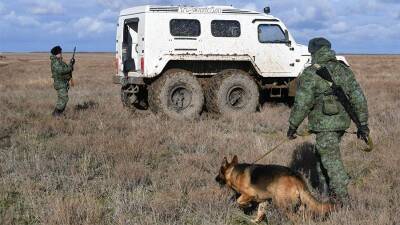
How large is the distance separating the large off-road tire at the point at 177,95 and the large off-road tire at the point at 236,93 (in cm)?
46

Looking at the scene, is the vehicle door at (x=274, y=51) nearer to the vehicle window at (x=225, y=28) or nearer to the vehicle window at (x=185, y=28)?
the vehicle window at (x=225, y=28)

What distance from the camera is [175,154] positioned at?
8.54 metres

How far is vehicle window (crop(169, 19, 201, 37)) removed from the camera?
1229cm

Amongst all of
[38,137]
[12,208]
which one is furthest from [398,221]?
[38,137]

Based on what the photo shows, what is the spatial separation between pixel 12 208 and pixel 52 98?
39.5ft

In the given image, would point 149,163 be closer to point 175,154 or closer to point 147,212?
point 175,154

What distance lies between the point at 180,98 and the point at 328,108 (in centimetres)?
752

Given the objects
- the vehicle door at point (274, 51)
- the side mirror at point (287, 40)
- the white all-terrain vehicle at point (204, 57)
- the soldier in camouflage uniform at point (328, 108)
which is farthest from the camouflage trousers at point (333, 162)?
the side mirror at point (287, 40)

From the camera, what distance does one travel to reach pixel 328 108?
5.30 m

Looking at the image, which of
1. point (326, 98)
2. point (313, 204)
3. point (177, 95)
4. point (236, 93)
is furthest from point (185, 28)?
point (313, 204)

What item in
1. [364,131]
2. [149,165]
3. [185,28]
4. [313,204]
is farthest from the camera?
[185,28]

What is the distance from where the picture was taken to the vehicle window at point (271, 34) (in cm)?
1299

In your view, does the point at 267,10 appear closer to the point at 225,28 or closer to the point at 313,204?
the point at 225,28

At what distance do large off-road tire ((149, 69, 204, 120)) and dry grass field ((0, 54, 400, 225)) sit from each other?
434 mm
